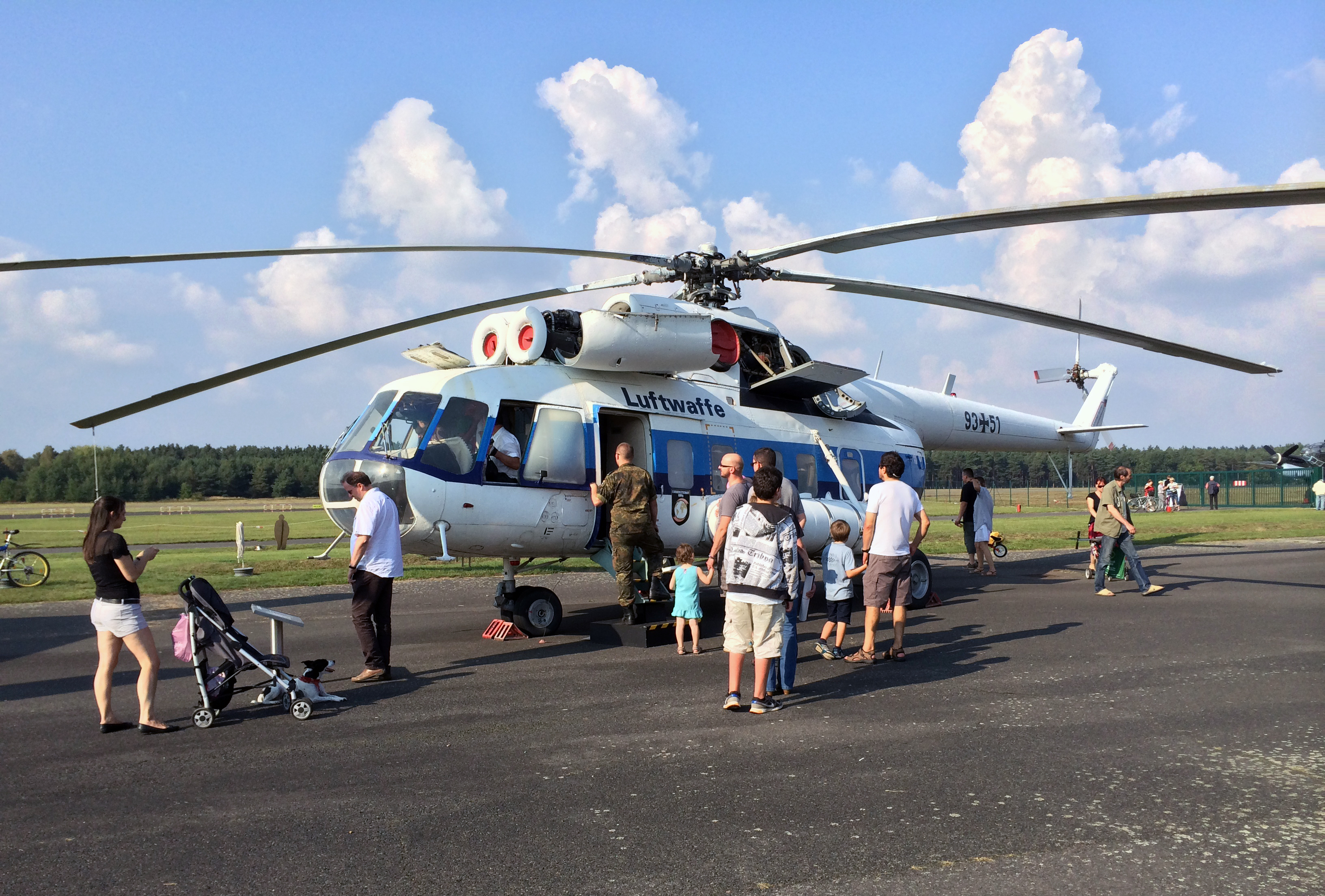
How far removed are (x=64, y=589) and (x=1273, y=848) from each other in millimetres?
17806

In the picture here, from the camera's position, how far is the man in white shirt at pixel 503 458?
9461mm

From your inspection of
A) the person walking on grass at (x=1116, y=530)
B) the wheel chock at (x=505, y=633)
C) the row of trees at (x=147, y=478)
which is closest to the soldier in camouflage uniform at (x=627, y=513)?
the wheel chock at (x=505, y=633)

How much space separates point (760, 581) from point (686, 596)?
2613 millimetres

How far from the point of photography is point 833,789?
15.3ft

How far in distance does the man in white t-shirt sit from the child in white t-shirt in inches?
9.9

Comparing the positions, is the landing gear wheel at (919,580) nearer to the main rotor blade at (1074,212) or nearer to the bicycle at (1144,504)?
the main rotor blade at (1074,212)

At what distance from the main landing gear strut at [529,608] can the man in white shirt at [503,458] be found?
98cm

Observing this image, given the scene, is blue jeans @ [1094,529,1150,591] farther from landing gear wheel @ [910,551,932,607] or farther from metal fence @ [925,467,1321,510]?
metal fence @ [925,467,1321,510]

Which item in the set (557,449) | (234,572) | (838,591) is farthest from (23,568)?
(838,591)

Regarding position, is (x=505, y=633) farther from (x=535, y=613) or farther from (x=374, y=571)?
(x=374, y=571)

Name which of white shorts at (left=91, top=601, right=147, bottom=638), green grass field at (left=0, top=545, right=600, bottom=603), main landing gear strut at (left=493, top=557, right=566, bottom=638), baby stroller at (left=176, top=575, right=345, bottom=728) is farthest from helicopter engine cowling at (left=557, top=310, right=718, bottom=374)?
green grass field at (left=0, top=545, right=600, bottom=603)

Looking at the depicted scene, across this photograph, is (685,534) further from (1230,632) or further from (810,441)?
(1230,632)

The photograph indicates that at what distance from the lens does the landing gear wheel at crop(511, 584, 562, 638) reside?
9844mm

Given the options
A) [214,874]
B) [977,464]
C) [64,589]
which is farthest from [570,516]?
[977,464]
